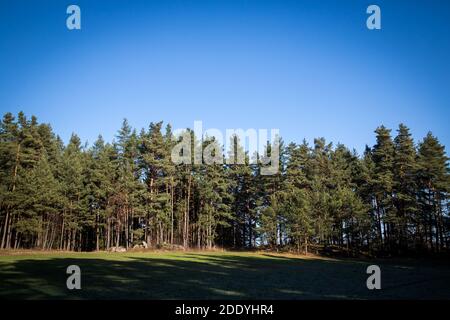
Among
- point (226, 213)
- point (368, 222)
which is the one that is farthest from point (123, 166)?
point (368, 222)

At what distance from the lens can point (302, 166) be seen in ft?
202

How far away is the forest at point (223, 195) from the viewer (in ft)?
153

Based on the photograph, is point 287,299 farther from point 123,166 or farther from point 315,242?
point 123,166

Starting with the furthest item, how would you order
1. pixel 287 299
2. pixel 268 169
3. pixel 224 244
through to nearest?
pixel 224 244 < pixel 268 169 < pixel 287 299

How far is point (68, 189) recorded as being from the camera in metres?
51.0

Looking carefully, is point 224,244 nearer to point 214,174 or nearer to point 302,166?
point 214,174

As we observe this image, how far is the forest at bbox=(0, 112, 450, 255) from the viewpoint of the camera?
46688 mm

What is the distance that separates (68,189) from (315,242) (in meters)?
41.7

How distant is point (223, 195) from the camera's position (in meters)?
59.1
